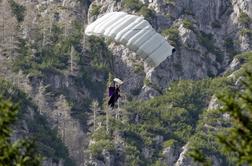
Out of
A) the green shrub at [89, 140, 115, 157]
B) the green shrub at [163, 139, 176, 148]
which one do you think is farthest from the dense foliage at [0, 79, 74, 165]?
the green shrub at [163, 139, 176, 148]

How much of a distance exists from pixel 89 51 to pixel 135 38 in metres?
77.7

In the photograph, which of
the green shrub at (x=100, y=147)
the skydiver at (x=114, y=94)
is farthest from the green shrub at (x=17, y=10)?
the skydiver at (x=114, y=94)

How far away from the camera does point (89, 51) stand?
146625 millimetres

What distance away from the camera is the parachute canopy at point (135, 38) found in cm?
6806

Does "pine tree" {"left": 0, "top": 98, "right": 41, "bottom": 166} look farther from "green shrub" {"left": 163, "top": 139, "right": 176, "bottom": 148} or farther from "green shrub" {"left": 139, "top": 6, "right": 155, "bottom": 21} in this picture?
"green shrub" {"left": 139, "top": 6, "right": 155, "bottom": 21}

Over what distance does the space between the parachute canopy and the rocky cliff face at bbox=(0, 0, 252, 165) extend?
55346mm

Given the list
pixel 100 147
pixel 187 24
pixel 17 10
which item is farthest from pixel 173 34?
pixel 100 147

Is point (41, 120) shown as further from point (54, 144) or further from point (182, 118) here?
point (182, 118)

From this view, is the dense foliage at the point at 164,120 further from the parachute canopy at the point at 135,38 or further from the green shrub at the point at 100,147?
the parachute canopy at the point at 135,38

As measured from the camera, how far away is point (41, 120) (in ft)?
427

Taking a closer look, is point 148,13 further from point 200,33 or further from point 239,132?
point 239,132

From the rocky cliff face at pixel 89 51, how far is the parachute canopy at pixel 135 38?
55346mm

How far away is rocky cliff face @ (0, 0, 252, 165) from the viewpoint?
137 metres

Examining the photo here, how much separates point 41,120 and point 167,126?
42.8ft
